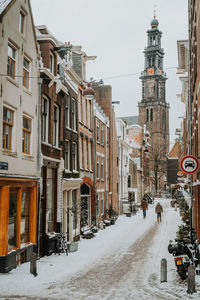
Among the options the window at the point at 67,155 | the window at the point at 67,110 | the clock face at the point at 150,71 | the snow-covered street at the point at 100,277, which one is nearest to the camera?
the snow-covered street at the point at 100,277

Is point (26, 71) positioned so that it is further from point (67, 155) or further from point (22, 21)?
point (67, 155)

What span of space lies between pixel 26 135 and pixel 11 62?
9.82 feet

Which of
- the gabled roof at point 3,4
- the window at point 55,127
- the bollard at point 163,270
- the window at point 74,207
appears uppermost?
the gabled roof at point 3,4

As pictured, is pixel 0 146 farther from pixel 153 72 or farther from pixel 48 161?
pixel 153 72

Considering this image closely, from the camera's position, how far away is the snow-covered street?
10.4m

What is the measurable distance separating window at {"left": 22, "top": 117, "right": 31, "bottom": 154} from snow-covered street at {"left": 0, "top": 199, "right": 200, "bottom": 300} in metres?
4.50

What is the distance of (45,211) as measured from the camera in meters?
17.3

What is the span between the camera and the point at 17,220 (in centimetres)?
1455

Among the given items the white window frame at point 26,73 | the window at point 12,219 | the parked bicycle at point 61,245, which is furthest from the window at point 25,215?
the white window frame at point 26,73

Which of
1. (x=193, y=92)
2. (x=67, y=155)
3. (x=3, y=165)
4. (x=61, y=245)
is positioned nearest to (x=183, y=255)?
(x=3, y=165)

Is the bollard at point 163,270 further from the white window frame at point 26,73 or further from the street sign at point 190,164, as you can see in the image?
the white window frame at point 26,73

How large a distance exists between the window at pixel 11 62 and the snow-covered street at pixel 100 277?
702 centimetres

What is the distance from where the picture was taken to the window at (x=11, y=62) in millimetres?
14195

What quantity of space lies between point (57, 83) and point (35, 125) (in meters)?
3.42
